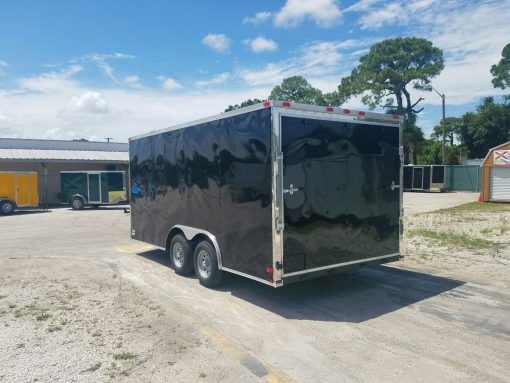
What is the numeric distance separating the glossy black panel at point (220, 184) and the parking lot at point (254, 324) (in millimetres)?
913

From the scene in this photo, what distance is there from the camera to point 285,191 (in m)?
5.85

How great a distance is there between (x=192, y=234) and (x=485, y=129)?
163ft

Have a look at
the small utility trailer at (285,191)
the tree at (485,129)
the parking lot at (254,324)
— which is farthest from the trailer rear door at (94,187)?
the tree at (485,129)

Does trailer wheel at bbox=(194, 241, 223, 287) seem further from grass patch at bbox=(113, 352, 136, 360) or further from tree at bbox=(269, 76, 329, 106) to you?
tree at bbox=(269, 76, 329, 106)

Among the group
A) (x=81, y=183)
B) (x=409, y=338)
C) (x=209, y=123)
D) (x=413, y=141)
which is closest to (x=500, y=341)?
(x=409, y=338)

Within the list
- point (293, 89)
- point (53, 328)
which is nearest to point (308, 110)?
point (53, 328)

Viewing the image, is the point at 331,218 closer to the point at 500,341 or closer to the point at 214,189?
the point at 214,189

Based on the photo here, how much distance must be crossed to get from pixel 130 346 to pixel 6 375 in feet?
4.03

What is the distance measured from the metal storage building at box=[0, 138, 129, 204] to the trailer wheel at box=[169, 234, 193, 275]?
2129 centimetres

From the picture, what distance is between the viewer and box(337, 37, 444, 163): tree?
5112cm

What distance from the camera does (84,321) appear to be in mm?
5770

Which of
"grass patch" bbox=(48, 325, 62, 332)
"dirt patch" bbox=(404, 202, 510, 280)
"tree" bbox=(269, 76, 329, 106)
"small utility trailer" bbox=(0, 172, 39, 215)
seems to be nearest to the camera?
"grass patch" bbox=(48, 325, 62, 332)

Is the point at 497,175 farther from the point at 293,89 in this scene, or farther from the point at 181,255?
the point at 293,89

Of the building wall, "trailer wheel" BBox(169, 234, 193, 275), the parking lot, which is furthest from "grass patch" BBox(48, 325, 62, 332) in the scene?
the building wall
